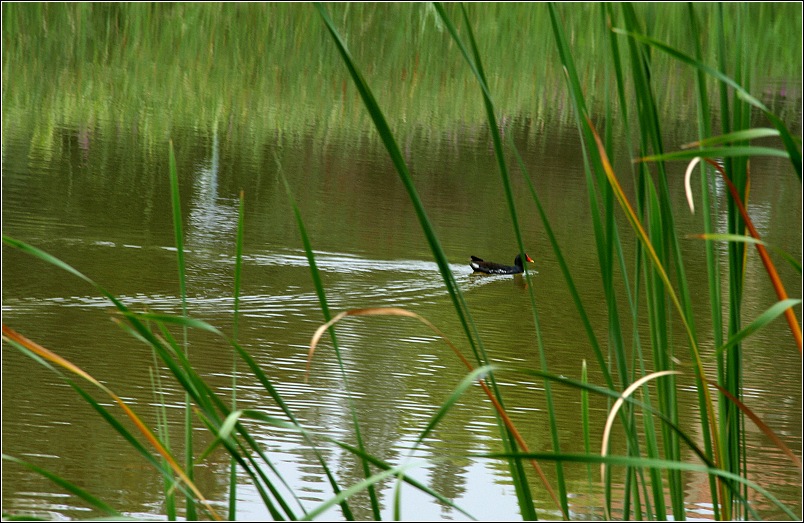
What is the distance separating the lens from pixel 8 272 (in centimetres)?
729

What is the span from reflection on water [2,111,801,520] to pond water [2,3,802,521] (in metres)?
0.02

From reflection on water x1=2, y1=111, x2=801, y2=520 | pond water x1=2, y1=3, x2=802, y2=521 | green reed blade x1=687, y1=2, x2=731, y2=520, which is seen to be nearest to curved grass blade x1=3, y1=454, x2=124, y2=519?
pond water x1=2, y1=3, x2=802, y2=521

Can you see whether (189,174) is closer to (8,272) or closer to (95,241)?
(95,241)

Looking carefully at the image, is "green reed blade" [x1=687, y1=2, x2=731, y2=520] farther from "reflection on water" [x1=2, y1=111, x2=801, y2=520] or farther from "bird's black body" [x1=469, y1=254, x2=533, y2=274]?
"bird's black body" [x1=469, y1=254, x2=533, y2=274]

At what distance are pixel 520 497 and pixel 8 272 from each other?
614cm

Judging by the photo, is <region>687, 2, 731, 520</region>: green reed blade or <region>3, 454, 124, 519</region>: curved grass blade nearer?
<region>3, 454, 124, 519</region>: curved grass blade

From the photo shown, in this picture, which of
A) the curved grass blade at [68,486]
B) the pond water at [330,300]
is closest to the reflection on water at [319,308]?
the pond water at [330,300]

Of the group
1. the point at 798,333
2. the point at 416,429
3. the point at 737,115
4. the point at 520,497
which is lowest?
the point at 416,429

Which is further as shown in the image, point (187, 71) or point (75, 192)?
point (187, 71)

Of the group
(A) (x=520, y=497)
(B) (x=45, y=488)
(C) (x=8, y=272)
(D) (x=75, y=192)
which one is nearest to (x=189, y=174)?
(D) (x=75, y=192)

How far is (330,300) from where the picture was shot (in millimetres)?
7477

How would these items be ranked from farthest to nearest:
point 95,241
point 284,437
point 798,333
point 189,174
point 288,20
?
point 288,20 < point 189,174 < point 95,241 < point 284,437 < point 798,333

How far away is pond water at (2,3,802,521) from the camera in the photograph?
169 inches

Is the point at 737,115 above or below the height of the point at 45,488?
above
